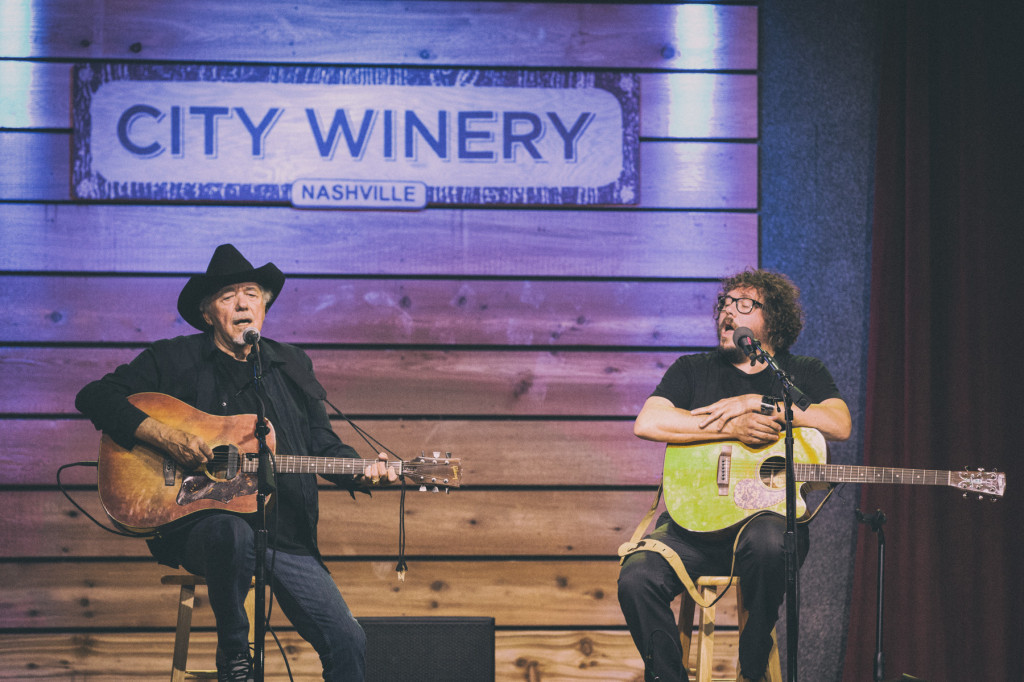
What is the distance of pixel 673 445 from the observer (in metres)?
3.01

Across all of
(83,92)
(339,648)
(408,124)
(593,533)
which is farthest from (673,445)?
(83,92)

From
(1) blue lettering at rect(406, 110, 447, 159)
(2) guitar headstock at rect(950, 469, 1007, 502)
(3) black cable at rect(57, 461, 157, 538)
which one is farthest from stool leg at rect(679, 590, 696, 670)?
(1) blue lettering at rect(406, 110, 447, 159)

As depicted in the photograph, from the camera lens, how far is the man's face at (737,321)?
10.3 feet

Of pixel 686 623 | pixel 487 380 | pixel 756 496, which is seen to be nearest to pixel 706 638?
pixel 686 623

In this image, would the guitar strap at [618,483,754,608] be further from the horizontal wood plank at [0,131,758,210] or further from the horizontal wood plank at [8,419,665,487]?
the horizontal wood plank at [0,131,758,210]

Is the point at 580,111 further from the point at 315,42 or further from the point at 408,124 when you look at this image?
the point at 315,42

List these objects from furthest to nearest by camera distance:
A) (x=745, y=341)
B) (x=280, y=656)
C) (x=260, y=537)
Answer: (x=280, y=656) < (x=745, y=341) < (x=260, y=537)

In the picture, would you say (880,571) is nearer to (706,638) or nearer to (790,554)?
(790,554)

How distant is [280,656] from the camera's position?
11.4 feet

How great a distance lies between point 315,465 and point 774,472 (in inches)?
61.0

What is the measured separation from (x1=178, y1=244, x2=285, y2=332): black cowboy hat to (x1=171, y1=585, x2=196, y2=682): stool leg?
94 centimetres

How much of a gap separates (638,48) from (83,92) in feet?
7.82

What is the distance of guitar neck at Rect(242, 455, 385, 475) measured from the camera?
2768 mm

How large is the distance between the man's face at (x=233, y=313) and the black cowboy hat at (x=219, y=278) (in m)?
0.03
